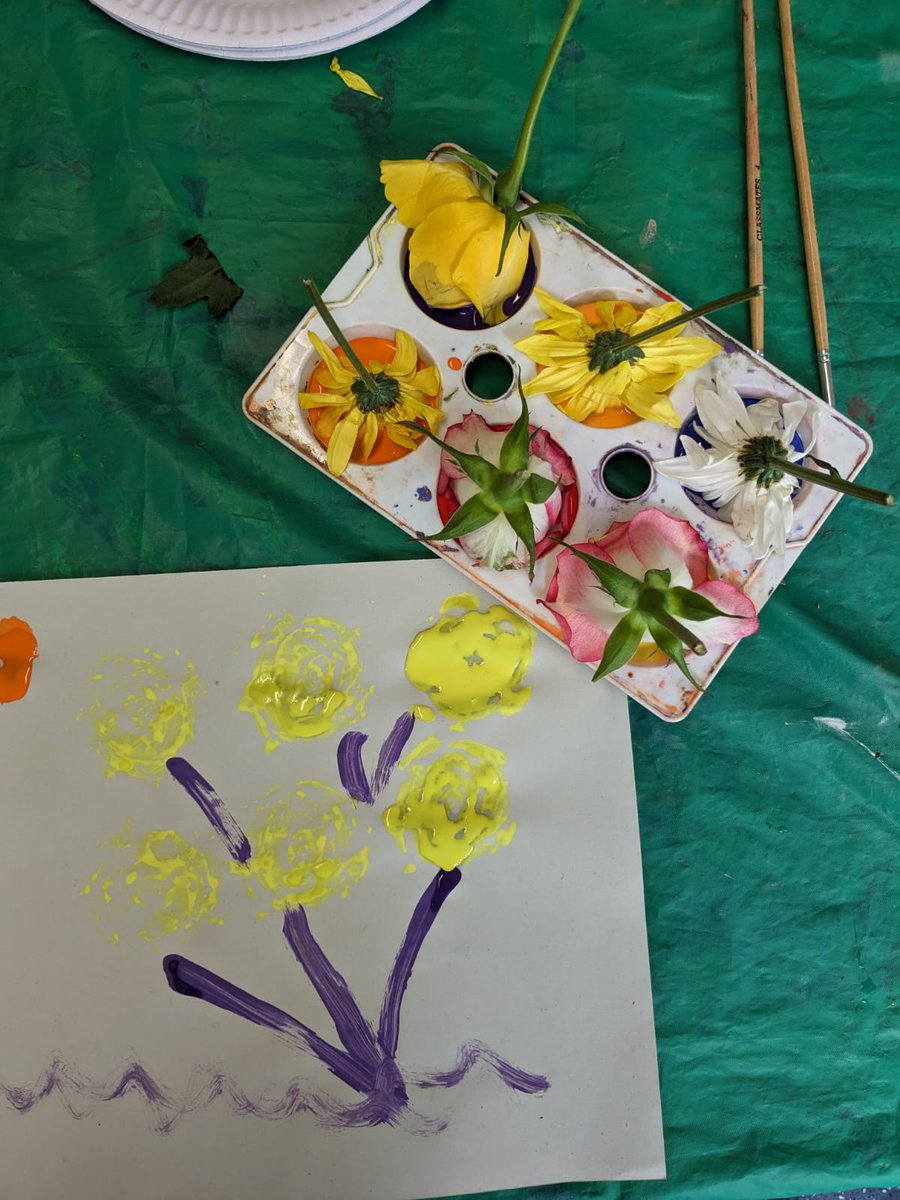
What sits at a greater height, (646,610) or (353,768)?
(646,610)

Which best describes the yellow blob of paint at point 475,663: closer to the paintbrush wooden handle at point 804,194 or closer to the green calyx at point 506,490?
the green calyx at point 506,490

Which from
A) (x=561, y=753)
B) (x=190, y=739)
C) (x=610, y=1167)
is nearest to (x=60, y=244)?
(x=190, y=739)

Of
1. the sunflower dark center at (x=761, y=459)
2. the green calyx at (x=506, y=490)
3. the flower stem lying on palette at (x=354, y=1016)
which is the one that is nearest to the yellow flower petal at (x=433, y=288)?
the green calyx at (x=506, y=490)

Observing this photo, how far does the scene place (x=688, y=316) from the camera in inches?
19.1

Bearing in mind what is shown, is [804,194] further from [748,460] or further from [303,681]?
[303,681]

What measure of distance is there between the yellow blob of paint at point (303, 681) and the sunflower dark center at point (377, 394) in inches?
5.9

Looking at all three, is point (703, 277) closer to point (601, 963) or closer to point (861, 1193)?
point (601, 963)

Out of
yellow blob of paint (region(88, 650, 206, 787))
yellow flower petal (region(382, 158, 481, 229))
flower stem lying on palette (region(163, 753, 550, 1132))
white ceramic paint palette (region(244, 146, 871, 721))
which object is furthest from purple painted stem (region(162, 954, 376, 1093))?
yellow flower petal (region(382, 158, 481, 229))

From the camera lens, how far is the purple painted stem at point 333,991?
0.55 metres

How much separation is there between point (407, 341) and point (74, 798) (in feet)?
1.26

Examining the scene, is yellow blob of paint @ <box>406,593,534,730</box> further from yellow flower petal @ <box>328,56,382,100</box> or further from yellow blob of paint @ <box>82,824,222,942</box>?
yellow flower petal @ <box>328,56,382,100</box>

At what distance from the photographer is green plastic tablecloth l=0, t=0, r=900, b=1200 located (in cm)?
58

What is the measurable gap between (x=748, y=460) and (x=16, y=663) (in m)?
0.51

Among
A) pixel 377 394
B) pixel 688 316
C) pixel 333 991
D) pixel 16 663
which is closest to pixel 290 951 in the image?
pixel 333 991
